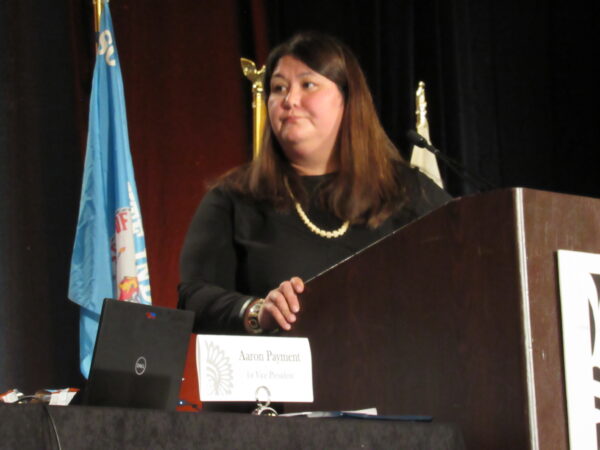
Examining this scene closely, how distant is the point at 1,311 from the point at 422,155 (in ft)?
5.75

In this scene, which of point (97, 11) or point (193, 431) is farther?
point (97, 11)

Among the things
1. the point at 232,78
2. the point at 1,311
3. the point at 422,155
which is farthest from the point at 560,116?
the point at 1,311

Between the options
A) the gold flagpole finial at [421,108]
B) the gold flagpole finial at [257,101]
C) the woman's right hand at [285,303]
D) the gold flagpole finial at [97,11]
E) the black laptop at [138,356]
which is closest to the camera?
the black laptop at [138,356]

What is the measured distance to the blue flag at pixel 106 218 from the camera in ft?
10.3

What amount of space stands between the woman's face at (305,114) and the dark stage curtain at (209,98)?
169cm

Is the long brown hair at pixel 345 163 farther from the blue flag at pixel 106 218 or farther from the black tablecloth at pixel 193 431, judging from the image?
the blue flag at pixel 106 218

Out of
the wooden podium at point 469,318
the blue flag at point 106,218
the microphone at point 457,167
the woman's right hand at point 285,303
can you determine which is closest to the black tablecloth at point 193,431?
the wooden podium at point 469,318

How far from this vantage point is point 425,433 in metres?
1.12

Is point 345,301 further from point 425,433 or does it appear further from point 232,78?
point 232,78

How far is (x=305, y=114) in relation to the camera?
1983 mm

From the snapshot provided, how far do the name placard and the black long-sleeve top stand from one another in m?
0.55

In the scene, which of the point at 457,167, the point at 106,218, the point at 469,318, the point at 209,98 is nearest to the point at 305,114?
the point at 457,167

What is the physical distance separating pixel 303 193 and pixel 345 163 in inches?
5.1

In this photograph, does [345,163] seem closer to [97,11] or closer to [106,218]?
[106,218]
